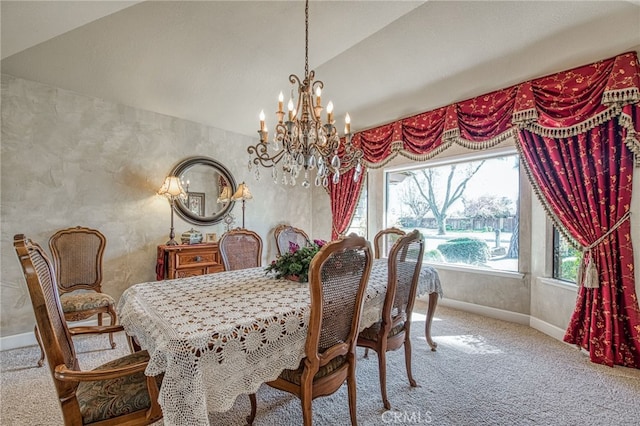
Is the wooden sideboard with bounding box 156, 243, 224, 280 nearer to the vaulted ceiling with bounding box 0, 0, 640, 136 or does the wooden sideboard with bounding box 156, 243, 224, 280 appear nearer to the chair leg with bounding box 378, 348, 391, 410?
the vaulted ceiling with bounding box 0, 0, 640, 136

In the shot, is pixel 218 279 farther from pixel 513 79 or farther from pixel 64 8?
pixel 513 79

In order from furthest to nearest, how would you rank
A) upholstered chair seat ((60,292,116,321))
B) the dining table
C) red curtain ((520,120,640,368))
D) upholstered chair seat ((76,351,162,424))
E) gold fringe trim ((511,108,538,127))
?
gold fringe trim ((511,108,538,127)) < upholstered chair seat ((60,292,116,321)) < red curtain ((520,120,640,368)) < upholstered chair seat ((76,351,162,424)) < the dining table

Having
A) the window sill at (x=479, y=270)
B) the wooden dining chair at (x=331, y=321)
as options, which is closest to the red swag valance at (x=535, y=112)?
the window sill at (x=479, y=270)

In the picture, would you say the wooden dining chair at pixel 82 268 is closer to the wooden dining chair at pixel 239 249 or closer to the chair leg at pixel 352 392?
the wooden dining chair at pixel 239 249

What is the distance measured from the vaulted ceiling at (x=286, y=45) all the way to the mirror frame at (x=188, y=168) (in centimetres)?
59

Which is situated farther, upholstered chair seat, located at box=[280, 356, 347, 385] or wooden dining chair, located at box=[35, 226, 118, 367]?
wooden dining chair, located at box=[35, 226, 118, 367]

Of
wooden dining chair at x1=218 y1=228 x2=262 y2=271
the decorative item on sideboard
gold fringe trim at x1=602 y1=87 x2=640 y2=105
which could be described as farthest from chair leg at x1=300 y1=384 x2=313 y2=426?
gold fringe trim at x1=602 y1=87 x2=640 y2=105

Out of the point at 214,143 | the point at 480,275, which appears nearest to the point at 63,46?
the point at 214,143

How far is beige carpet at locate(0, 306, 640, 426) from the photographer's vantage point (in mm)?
1776

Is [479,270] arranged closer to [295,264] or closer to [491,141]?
[491,141]

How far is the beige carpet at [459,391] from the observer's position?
69.9 inches

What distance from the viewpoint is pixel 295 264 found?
1.99 meters

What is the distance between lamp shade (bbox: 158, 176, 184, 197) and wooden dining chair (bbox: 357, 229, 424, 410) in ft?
8.67

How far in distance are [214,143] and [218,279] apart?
2539 millimetres
